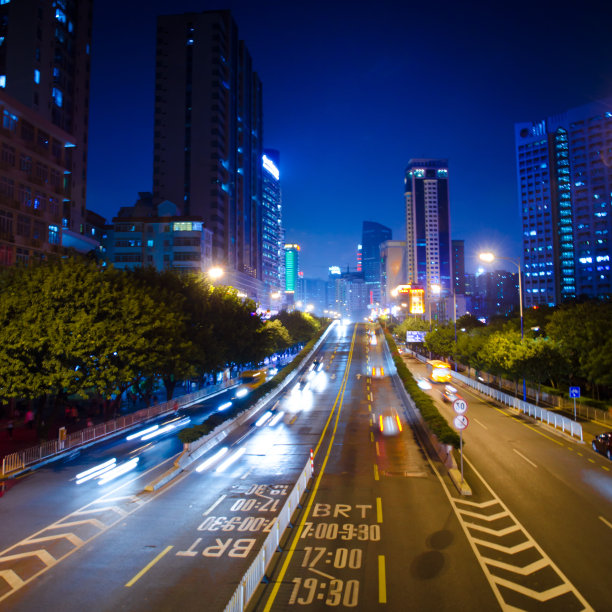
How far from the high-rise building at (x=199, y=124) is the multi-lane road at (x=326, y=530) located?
105318 mm

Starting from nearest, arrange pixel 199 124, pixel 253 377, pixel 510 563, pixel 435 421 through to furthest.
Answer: pixel 510 563, pixel 435 421, pixel 253 377, pixel 199 124

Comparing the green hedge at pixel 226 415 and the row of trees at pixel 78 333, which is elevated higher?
the row of trees at pixel 78 333

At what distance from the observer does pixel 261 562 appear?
448 inches

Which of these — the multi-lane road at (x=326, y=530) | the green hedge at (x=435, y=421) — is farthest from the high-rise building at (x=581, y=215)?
the multi-lane road at (x=326, y=530)

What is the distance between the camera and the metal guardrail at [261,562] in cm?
934

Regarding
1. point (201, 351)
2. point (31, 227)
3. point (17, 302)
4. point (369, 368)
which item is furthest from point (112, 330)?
point (369, 368)

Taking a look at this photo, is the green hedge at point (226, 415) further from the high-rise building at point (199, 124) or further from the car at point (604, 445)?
the high-rise building at point (199, 124)

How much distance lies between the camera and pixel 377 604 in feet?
33.9

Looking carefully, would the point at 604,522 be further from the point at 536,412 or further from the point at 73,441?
the point at 73,441

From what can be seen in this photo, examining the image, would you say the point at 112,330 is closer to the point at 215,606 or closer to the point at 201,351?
the point at 201,351

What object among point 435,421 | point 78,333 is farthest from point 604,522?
point 78,333

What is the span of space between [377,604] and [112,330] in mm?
21604

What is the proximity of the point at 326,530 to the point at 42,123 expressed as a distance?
50.7 metres

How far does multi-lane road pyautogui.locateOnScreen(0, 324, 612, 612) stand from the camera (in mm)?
10906
